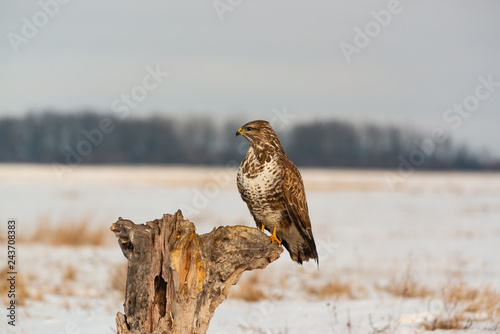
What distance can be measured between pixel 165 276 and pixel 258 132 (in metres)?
1.45

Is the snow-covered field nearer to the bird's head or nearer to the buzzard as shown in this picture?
the buzzard

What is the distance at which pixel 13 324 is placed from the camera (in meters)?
6.47

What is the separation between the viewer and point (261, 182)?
4.58m

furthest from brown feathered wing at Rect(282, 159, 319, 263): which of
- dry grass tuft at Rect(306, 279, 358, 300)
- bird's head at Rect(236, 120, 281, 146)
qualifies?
dry grass tuft at Rect(306, 279, 358, 300)

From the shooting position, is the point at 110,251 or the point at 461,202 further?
the point at 461,202

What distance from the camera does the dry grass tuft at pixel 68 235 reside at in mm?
13797

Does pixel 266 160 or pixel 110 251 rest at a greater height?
pixel 266 160

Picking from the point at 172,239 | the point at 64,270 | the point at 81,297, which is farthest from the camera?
the point at 64,270

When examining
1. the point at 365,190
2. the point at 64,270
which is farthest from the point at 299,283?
the point at 365,190

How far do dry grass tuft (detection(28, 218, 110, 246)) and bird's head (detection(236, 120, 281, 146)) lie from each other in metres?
10.3

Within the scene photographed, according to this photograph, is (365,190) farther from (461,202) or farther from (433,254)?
(433,254)

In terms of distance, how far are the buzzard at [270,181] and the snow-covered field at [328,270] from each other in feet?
5.08

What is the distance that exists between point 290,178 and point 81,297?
18.0 feet

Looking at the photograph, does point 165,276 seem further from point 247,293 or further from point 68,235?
point 68,235
